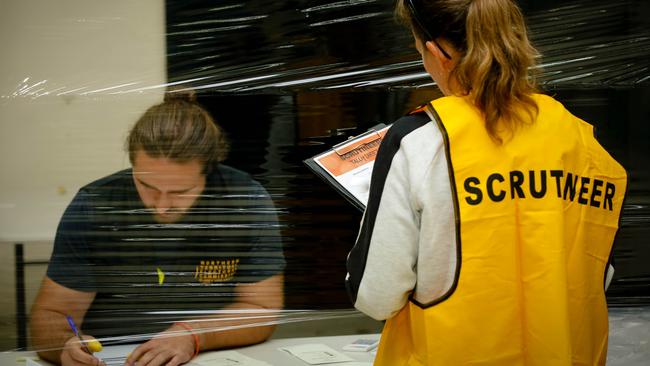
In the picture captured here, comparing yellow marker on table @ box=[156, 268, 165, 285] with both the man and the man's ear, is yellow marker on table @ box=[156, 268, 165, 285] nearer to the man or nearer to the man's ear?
the man

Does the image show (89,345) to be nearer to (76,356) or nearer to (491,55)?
(76,356)

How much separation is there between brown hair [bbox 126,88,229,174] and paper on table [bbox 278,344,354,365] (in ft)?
1.58

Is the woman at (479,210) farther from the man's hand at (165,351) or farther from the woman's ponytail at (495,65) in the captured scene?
the man's hand at (165,351)

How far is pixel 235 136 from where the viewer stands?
1.86 m

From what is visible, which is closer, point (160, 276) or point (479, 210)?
point (479, 210)

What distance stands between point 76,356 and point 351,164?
0.76 metres

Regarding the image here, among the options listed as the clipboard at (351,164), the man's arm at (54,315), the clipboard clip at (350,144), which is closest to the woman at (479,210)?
the clipboard at (351,164)

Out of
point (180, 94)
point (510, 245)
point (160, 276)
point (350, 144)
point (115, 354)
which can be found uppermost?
point (180, 94)

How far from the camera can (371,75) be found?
191 cm

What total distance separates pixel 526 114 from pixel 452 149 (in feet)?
0.45

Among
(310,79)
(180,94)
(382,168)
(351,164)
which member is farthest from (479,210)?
(180,94)

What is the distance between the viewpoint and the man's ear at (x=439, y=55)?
3.96 feet

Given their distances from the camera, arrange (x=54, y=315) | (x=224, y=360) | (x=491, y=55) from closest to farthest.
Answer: (x=491, y=55)
(x=224, y=360)
(x=54, y=315)

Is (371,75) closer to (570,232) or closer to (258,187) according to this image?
(258,187)
